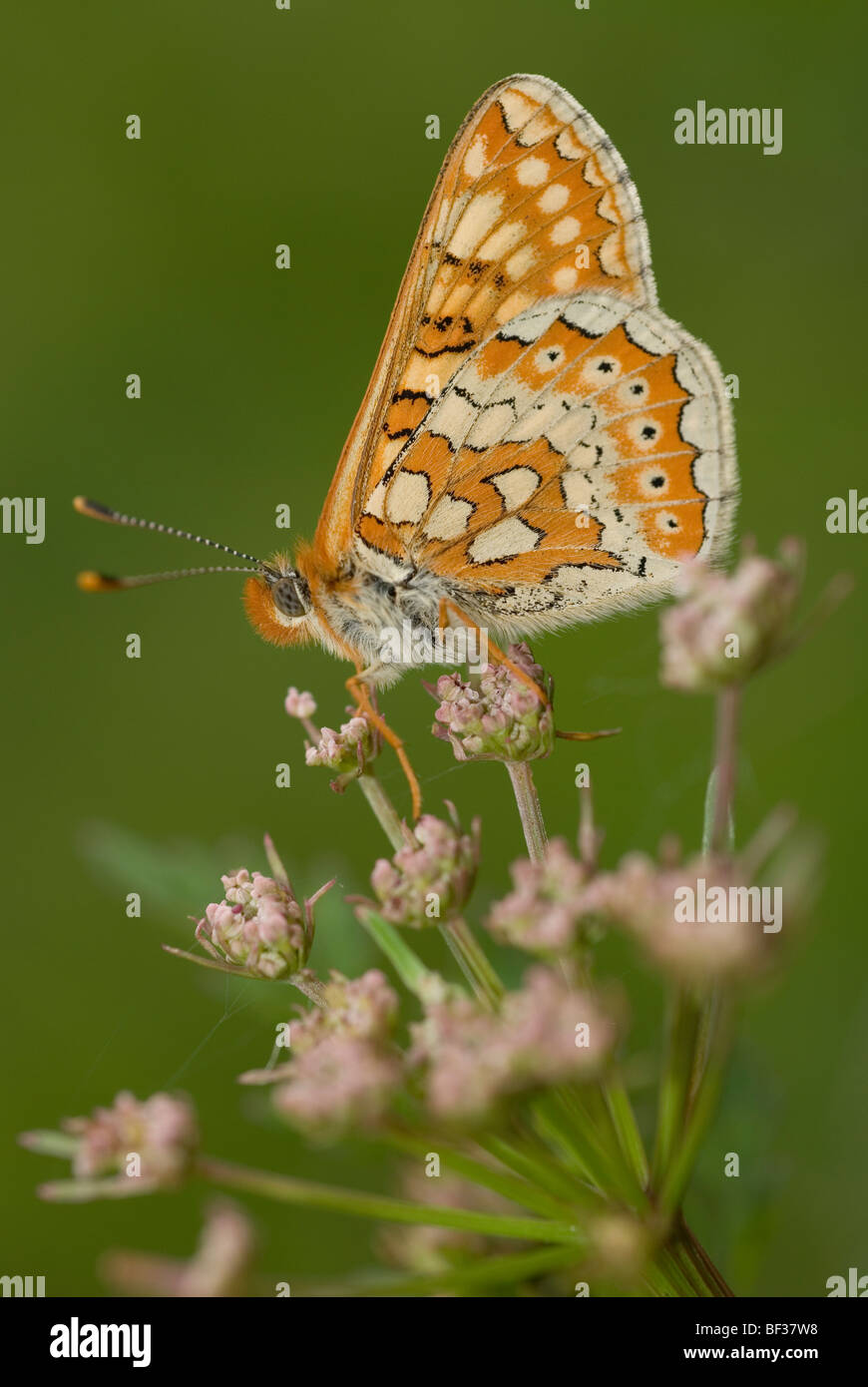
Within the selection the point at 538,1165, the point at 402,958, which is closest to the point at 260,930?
the point at 402,958

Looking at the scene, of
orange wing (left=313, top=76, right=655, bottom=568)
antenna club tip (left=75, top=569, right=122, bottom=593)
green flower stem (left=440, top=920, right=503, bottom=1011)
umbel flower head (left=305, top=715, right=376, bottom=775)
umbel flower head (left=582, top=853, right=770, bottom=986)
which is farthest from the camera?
orange wing (left=313, top=76, right=655, bottom=568)

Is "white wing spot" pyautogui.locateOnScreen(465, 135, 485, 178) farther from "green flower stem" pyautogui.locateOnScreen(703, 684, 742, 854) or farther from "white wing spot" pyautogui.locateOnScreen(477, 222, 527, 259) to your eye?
"green flower stem" pyautogui.locateOnScreen(703, 684, 742, 854)

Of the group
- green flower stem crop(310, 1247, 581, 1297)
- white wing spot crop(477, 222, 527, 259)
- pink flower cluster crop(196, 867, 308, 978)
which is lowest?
green flower stem crop(310, 1247, 581, 1297)

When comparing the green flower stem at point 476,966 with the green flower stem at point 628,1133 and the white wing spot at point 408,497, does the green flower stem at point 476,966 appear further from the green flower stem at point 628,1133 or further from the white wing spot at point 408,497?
the white wing spot at point 408,497

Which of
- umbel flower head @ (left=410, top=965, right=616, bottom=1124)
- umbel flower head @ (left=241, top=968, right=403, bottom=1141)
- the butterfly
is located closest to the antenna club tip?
the butterfly

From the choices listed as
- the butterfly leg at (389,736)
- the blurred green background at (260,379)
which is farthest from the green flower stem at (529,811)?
the blurred green background at (260,379)

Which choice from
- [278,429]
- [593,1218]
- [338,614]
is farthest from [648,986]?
[278,429]
